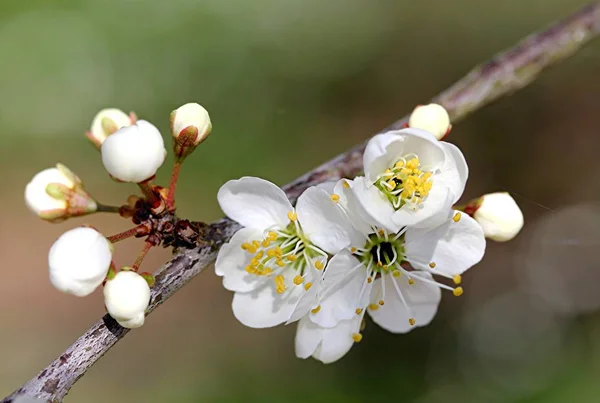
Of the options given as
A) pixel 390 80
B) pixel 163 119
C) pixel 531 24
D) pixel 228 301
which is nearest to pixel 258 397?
pixel 228 301

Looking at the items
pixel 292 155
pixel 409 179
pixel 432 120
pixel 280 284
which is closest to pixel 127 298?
pixel 280 284

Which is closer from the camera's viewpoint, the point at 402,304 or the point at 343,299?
the point at 343,299

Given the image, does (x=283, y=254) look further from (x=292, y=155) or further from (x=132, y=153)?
(x=292, y=155)

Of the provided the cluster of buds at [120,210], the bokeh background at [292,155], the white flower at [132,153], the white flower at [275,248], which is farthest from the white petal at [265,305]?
the bokeh background at [292,155]

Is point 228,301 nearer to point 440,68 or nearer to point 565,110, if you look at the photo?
point 440,68

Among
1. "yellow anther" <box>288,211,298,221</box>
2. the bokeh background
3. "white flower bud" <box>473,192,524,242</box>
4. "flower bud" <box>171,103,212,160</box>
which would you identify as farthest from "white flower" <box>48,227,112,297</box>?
the bokeh background

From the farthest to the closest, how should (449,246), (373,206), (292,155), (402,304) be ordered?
1. (292,155)
2. (402,304)
3. (449,246)
4. (373,206)

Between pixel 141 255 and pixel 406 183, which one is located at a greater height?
pixel 141 255

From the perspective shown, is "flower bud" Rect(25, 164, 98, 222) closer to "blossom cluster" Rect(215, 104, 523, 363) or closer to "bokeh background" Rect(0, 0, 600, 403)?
"blossom cluster" Rect(215, 104, 523, 363)
